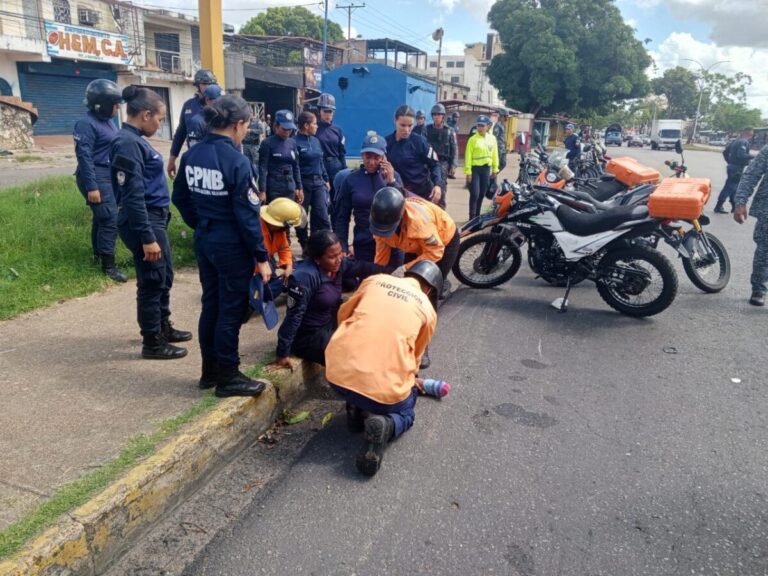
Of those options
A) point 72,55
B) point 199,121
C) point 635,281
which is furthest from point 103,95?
point 72,55

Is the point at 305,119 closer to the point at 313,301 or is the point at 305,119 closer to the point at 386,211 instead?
the point at 386,211

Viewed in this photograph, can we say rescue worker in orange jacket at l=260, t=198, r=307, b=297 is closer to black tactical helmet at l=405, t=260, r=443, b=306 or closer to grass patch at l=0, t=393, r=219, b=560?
black tactical helmet at l=405, t=260, r=443, b=306

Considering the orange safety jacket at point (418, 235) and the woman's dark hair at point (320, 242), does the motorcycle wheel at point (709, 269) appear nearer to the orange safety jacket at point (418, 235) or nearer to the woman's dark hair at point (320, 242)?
the orange safety jacket at point (418, 235)

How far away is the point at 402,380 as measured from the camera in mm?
3049

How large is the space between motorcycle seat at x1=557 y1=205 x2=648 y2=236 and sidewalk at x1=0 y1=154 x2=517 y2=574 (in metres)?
2.94

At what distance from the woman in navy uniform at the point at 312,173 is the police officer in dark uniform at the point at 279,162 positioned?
254mm

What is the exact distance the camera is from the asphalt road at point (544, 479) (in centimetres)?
245

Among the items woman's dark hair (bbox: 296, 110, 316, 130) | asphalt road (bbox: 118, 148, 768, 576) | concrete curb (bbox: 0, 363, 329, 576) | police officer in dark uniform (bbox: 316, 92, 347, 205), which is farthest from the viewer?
police officer in dark uniform (bbox: 316, 92, 347, 205)

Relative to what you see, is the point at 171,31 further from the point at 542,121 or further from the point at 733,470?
the point at 733,470

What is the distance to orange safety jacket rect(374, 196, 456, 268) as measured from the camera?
4.12m

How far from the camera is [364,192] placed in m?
4.91

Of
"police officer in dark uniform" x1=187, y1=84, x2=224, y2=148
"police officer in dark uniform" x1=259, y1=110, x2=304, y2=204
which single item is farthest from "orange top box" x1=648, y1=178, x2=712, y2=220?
"police officer in dark uniform" x1=187, y1=84, x2=224, y2=148

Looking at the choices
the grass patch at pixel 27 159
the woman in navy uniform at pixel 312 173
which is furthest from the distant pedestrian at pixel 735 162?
the grass patch at pixel 27 159

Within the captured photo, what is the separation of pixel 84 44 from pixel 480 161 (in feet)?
73.7
